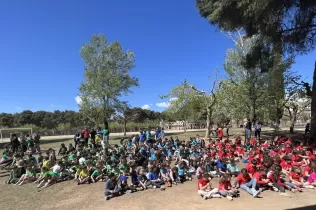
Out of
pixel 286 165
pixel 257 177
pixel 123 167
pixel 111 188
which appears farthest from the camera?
pixel 286 165

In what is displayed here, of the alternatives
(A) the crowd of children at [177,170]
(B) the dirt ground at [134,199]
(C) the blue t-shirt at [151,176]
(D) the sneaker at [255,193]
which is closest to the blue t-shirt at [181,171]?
(A) the crowd of children at [177,170]

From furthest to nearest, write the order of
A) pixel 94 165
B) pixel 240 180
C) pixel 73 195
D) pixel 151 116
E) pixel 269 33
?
pixel 151 116 < pixel 269 33 < pixel 94 165 < pixel 73 195 < pixel 240 180

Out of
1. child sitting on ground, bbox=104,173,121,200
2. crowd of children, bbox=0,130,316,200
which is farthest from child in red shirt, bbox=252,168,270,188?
child sitting on ground, bbox=104,173,121,200

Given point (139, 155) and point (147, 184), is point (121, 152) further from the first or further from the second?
point (147, 184)

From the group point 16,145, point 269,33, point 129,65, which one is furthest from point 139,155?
point 129,65

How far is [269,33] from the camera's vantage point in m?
18.0

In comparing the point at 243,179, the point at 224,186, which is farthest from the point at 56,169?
the point at 243,179

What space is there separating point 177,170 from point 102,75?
2286cm

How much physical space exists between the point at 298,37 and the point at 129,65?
20.2 meters

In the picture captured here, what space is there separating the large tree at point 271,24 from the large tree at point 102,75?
15661mm

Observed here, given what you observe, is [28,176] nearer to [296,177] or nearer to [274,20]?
[296,177]

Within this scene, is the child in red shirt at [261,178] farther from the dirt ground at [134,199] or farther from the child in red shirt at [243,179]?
the dirt ground at [134,199]

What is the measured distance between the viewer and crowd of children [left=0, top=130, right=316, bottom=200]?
978 centimetres

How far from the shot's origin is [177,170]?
37.8 feet
